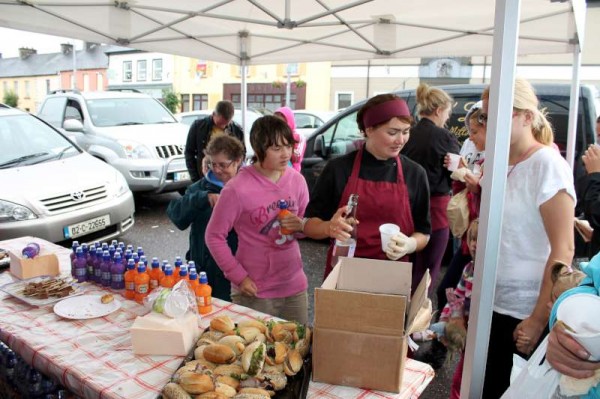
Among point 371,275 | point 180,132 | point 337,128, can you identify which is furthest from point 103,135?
point 371,275

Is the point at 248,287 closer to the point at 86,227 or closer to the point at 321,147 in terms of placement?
the point at 86,227

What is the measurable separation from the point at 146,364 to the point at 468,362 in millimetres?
1075

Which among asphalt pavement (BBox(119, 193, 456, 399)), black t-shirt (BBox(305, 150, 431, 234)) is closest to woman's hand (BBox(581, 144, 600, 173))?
black t-shirt (BBox(305, 150, 431, 234))

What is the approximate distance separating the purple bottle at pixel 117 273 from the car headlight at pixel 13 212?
2.58 metres

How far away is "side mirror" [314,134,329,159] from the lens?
18.1 feet

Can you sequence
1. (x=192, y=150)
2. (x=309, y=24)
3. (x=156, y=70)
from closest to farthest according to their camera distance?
(x=309, y=24), (x=192, y=150), (x=156, y=70)

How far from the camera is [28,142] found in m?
5.16

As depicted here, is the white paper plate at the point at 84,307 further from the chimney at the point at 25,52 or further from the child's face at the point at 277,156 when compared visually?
the chimney at the point at 25,52

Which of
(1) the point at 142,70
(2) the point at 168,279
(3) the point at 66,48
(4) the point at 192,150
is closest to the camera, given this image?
(2) the point at 168,279

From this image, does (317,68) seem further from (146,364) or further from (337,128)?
(146,364)

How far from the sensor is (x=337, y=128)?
584 cm

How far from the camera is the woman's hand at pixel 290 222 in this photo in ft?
7.45

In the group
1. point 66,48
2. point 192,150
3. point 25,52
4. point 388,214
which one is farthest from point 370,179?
point 25,52

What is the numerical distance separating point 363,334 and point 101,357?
3.16 feet
